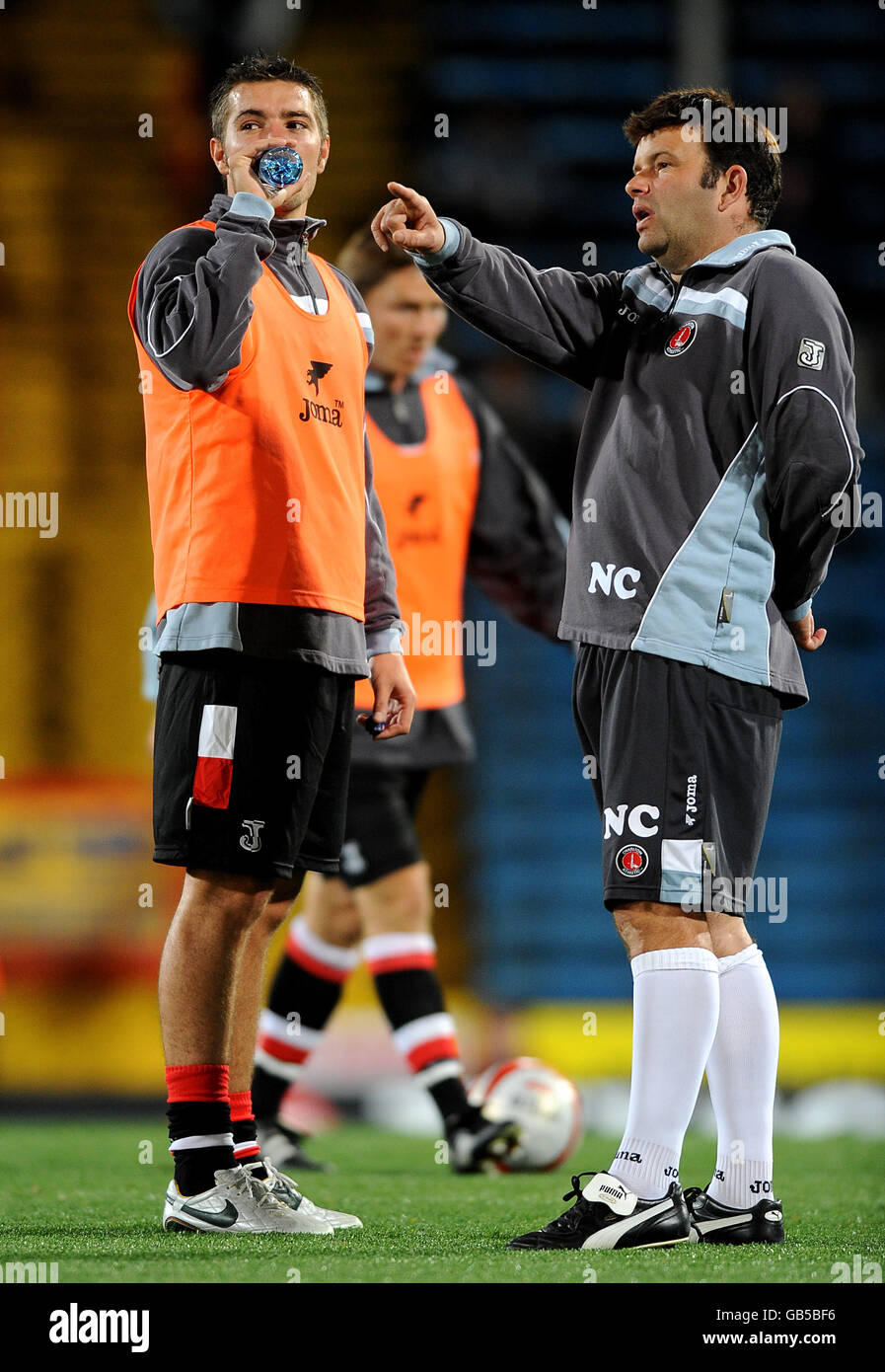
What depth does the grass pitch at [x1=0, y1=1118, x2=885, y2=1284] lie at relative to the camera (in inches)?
98.7

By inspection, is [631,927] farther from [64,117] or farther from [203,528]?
[64,117]

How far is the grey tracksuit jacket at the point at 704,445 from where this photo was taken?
292 cm

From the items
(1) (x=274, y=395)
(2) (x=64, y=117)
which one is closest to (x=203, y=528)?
(1) (x=274, y=395)

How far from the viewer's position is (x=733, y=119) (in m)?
3.15

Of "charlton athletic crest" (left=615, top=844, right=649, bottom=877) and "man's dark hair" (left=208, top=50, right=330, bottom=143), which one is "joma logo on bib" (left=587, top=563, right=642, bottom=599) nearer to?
"charlton athletic crest" (left=615, top=844, right=649, bottom=877)

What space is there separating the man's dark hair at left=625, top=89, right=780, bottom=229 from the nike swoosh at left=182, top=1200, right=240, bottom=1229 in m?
1.93

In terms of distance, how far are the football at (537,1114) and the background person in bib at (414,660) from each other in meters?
0.05

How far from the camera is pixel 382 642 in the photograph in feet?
11.0

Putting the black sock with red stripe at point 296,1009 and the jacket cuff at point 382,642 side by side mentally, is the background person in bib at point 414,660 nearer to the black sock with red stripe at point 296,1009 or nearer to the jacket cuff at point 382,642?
the black sock with red stripe at point 296,1009

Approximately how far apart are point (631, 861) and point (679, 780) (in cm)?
15

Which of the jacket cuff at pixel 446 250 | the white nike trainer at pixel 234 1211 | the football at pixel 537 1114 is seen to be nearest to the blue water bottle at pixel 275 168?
the jacket cuff at pixel 446 250

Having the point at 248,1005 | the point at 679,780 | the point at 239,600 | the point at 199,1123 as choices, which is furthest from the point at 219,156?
the point at 199,1123
